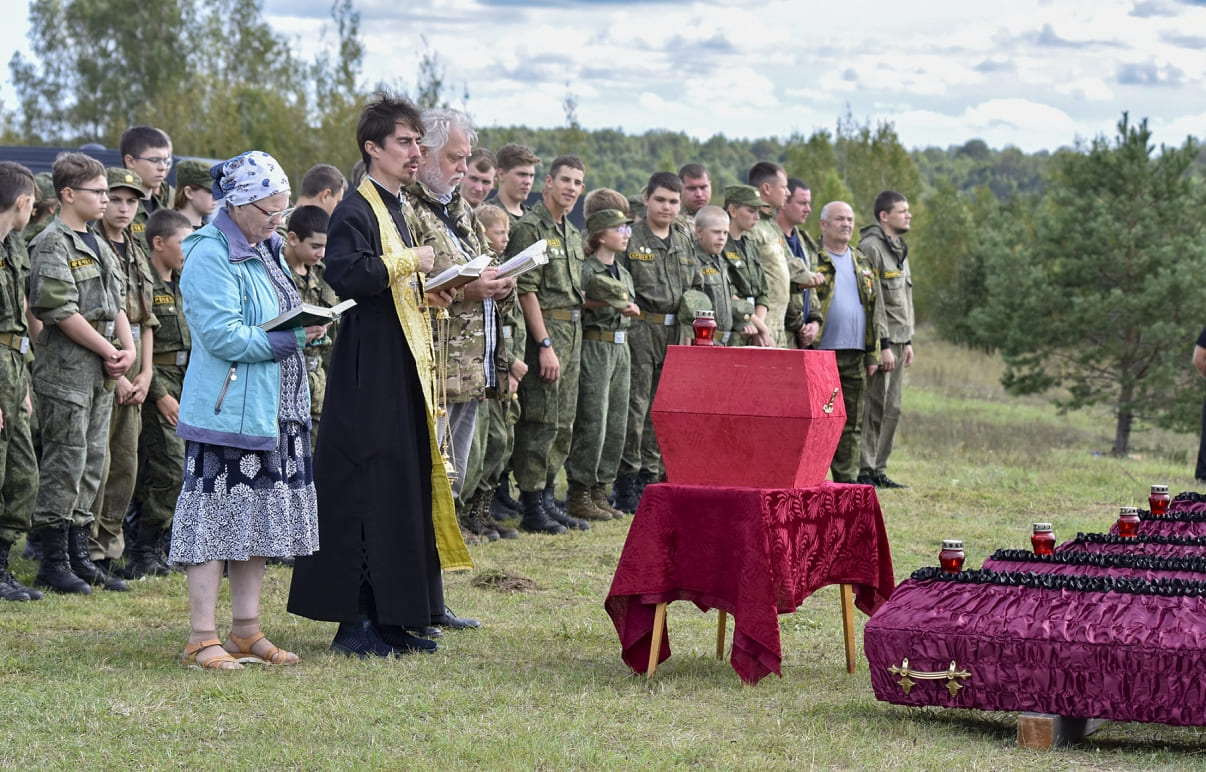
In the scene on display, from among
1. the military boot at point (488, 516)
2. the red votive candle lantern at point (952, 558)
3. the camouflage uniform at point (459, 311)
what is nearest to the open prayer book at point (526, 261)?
the camouflage uniform at point (459, 311)

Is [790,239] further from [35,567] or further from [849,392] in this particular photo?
[35,567]

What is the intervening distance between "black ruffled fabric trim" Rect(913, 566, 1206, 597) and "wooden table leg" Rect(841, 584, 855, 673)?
0.75m

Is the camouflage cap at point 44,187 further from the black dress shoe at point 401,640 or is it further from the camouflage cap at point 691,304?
the camouflage cap at point 691,304

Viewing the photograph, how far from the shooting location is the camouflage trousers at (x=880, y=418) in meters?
11.4

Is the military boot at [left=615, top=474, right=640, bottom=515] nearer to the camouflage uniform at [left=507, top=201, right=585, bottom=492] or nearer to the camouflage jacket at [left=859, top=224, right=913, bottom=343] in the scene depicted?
the camouflage uniform at [left=507, top=201, right=585, bottom=492]

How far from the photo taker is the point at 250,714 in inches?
176

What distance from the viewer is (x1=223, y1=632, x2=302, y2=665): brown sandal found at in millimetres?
5211

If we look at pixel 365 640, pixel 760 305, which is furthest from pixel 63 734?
pixel 760 305

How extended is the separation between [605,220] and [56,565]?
3.95 metres

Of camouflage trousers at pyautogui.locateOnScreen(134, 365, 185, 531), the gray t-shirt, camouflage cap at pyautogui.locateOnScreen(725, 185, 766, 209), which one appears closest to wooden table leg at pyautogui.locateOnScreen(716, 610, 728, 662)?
camouflage trousers at pyautogui.locateOnScreen(134, 365, 185, 531)

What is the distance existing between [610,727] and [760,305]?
20.3ft

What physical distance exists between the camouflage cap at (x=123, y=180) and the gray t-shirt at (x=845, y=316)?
565 cm

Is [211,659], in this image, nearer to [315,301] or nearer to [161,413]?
[161,413]

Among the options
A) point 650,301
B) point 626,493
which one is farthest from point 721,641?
point 626,493
